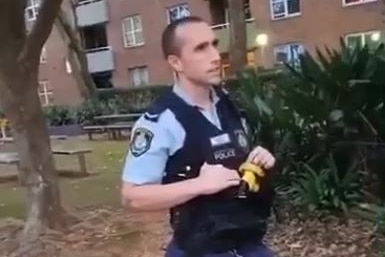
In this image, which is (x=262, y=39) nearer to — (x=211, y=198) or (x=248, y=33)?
(x=248, y=33)

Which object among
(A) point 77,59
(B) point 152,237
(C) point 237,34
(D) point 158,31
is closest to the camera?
(B) point 152,237

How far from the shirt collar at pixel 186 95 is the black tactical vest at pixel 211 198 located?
16 mm

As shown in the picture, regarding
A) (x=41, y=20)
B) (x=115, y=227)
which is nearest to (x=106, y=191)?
(x=115, y=227)

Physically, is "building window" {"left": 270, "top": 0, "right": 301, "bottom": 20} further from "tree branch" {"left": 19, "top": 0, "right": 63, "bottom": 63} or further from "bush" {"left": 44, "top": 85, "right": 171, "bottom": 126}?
"tree branch" {"left": 19, "top": 0, "right": 63, "bottom": 63}

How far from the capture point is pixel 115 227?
7.68 metres

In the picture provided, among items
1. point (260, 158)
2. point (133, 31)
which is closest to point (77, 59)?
point (133, 31)

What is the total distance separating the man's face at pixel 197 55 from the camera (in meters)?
2.56

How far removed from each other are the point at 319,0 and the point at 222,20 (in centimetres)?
539

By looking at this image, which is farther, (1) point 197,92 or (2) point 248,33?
(2) point 248,33

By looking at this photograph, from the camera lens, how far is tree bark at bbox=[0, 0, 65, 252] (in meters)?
7.07

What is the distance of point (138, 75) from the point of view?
39000 millimetres

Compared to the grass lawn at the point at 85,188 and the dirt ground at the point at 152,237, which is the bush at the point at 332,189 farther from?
the grass lawn at the point at 85,188

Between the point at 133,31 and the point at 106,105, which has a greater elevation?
the point at 133,31

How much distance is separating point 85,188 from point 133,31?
29098 mm
